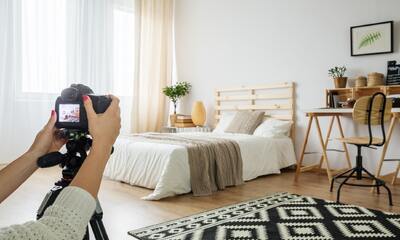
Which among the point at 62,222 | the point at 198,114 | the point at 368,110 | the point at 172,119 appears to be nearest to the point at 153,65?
the point at 172,119

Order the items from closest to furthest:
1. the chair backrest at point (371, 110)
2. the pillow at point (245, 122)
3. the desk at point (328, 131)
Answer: the chair backrest at point (371, 110) → the desk at point (328, 131) → the pillow at point (245, 122)

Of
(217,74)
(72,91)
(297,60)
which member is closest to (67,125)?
(72,91)

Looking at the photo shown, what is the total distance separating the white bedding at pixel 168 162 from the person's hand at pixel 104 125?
228 cm

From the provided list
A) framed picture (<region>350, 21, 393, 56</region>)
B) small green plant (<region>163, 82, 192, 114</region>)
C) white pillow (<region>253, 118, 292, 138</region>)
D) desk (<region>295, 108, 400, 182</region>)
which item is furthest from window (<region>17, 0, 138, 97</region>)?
framed picture (<region>350, 21, 393, 56</region>)

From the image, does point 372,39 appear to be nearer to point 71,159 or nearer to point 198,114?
point 198,114

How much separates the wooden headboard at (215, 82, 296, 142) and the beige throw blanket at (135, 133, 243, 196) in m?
1.17

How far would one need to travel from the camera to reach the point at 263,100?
4.59 metres

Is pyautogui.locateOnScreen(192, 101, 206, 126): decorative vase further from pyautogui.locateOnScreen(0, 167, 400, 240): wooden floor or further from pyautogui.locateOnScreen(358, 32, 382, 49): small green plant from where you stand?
pyautogui.locateOnScreen(358, 32, 382, 49): small green plant

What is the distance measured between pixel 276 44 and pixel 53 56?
300 centimetres

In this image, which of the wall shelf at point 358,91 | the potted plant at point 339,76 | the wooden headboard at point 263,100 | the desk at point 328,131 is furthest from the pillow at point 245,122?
the potted plant at point 339,76

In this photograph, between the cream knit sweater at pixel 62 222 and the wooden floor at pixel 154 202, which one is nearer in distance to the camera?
the cream knit sweater at pixel 62 222

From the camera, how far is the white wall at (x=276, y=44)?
12.3 feet

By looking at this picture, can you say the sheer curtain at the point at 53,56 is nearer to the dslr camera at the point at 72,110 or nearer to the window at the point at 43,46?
the window at the point at 43,46

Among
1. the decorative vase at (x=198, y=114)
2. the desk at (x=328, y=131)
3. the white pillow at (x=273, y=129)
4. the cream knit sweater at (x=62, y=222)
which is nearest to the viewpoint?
the cream knit sweater at (x=62, y=222)
